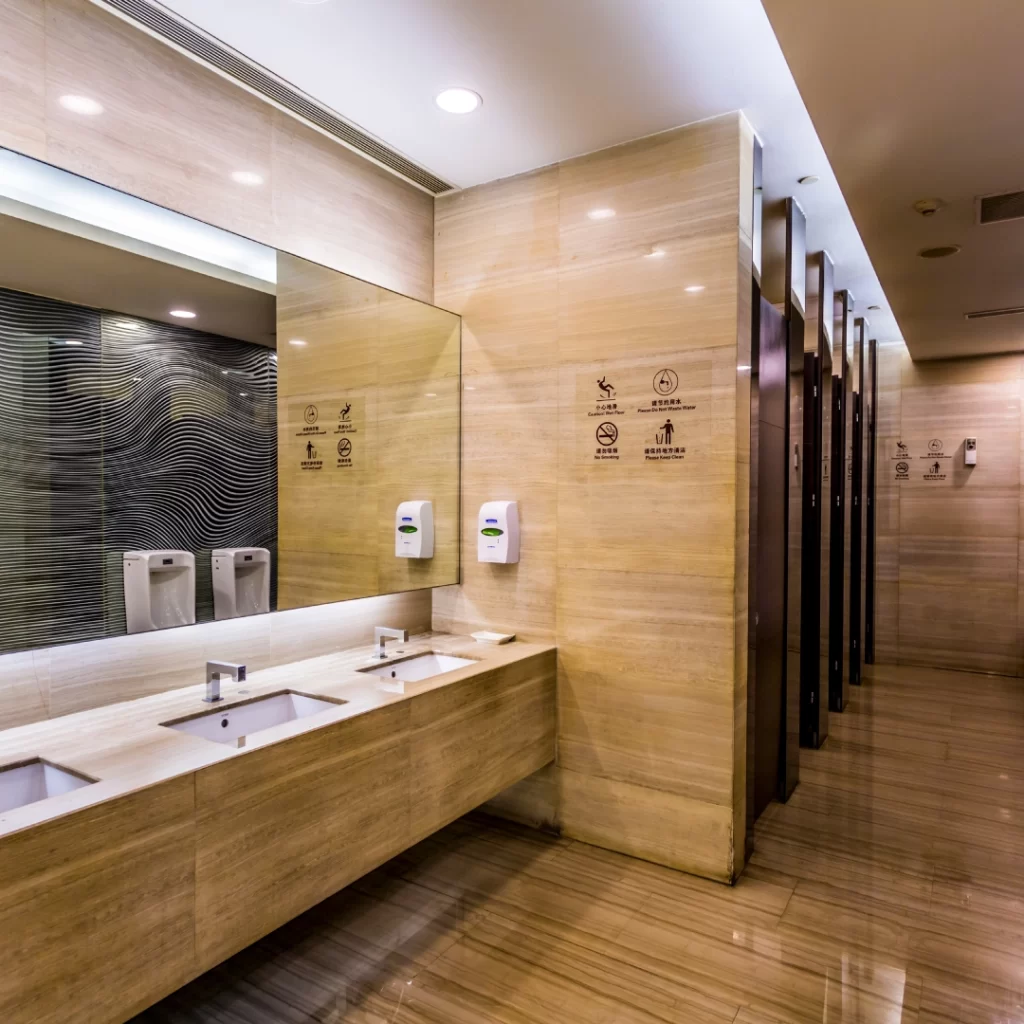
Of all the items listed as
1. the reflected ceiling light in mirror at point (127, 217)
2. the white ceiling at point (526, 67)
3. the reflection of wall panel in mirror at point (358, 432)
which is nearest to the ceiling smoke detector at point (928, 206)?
the white ceiling at point (526, 67)

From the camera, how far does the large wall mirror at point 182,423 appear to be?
6.57ft

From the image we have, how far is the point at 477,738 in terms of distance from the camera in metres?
2.74

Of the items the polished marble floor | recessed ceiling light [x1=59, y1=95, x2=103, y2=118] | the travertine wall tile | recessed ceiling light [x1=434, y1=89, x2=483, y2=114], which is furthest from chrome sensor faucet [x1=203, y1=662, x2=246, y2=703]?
recessed ceiling light [x1=434, y1=89, x2=483, y2=114]

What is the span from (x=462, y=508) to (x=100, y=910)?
2.29 meters

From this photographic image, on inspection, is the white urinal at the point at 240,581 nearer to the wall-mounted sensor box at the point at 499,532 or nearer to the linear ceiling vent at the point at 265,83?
the wall-mounted sensor box at the point at 499,532

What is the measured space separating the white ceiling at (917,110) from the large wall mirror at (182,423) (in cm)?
186

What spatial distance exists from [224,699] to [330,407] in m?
1.21

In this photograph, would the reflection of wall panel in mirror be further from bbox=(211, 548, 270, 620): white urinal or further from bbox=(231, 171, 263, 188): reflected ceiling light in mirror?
bbox=(231, 171, 263, 188): reflected ceiling light in mirror

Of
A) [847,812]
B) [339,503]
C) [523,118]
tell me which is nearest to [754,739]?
[847,812]

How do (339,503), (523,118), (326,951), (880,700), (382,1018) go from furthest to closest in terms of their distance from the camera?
(880,700) < (339,503) < (523,118) < (326,951) < (382,1018)

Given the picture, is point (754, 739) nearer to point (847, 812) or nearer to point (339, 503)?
point (847, 812)

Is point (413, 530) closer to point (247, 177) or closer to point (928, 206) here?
point (247, 177)

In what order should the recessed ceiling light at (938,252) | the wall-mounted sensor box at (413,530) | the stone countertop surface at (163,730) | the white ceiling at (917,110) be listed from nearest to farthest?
the stone countertop surface at (163,730) < the white ceiling at (917,110) < the wall-mounted sensor box at (413,530) < the recessed ceiling light at (938,252)

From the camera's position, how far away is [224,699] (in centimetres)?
237
